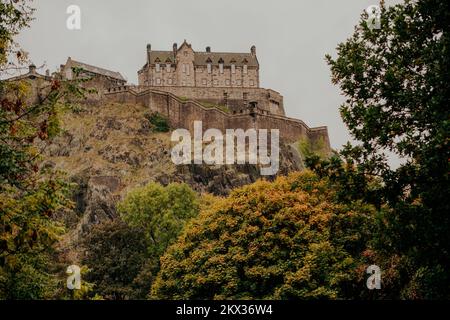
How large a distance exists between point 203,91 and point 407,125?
7294 centimetres

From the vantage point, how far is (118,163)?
6788 cm

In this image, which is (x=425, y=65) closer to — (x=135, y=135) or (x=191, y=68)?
(x=135, y=135)

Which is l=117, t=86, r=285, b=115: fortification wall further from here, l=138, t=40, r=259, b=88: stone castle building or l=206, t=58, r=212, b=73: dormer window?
l=206, t=58, r=212, b=73: dormer window

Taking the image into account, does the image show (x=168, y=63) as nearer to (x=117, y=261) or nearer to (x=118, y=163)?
(x=118, y=163)

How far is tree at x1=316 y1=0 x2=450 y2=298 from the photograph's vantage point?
13750 millimetres

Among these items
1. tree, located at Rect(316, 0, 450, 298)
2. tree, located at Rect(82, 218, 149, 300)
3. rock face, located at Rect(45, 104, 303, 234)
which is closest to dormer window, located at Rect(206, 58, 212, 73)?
rock face, located at Rect(45, 104, 303, 234)

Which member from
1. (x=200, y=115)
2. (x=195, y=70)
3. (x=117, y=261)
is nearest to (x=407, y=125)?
(x=117, y=261)

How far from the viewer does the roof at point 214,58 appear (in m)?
93.7

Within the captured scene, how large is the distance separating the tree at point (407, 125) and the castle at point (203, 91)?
54896 millimetres

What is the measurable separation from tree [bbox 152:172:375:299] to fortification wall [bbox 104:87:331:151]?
132 ft

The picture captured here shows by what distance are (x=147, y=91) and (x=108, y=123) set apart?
19.8 feet

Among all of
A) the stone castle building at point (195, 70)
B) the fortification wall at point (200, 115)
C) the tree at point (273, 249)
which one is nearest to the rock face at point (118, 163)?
the fortification wall at point (200, 115)
